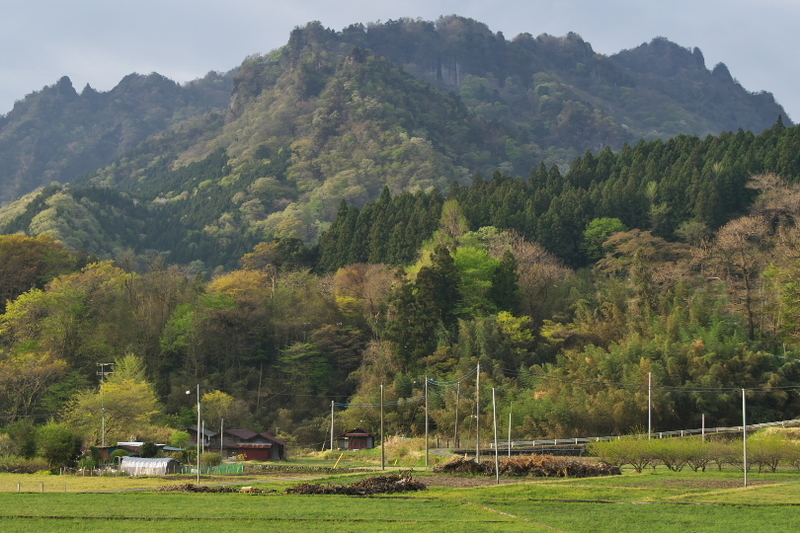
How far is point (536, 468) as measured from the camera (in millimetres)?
43375

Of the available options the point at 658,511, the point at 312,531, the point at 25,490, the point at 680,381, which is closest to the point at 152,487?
the point at 25,490

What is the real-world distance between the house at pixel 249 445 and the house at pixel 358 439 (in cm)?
485

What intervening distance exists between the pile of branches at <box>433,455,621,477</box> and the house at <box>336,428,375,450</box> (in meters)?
24.7

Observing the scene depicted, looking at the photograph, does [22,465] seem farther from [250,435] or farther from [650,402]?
[650,402]

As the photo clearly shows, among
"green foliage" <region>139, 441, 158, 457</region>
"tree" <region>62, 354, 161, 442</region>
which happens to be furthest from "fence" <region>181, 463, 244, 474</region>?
"tree" <region>62, 354, 161, 442</region>

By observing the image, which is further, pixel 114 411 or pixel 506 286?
pixel 506 286

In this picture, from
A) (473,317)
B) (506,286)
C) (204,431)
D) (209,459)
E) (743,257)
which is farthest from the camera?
(506,286)

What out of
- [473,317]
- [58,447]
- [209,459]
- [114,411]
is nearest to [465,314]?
[473,317]

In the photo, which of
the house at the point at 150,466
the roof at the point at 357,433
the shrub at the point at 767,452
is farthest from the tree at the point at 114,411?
the shrub at the point at 767,452

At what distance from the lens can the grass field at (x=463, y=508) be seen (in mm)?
27672

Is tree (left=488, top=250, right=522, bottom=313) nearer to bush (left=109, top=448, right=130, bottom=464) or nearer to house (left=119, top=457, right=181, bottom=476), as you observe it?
bush (left=109, top=448, right=130, bottom=464)

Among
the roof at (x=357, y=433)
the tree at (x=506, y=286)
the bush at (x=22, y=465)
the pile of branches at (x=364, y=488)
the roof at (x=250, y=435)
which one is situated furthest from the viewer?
the tree at (x=506, y=286)

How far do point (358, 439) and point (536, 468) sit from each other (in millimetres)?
28660

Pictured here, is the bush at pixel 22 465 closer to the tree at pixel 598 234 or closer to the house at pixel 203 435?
the house at pixel 203 435
